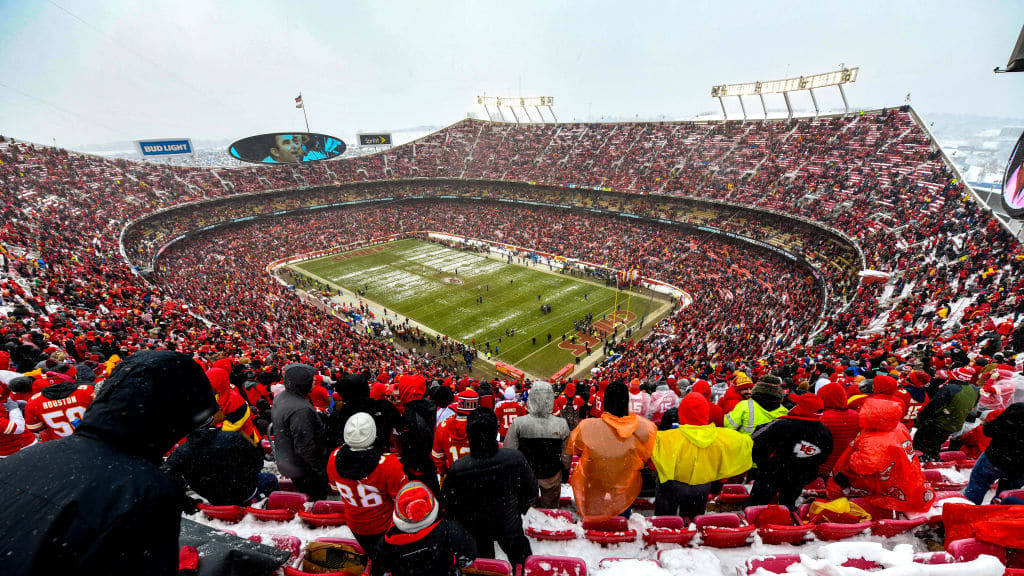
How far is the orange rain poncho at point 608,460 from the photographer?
3975 mm

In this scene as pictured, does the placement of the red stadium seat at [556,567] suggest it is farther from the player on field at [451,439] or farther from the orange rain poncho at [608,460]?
the player on field at [451,439]

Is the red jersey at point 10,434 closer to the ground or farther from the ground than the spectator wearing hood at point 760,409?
farther from the ground

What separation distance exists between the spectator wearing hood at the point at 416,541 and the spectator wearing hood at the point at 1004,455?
558 cm

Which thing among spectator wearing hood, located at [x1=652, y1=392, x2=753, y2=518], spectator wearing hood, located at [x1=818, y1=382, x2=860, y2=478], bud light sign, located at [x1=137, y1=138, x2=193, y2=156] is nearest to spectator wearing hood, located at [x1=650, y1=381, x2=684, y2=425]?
spectator wearing hood, located at [x1=818, y1=382, x2=860, y2=478]

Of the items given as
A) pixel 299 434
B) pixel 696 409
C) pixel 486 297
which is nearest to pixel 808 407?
pixel 696 409

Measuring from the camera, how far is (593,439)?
4016 millimetres

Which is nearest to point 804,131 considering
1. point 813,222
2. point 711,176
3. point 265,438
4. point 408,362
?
point 711,176

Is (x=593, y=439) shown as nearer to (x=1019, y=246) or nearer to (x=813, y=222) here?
(x=1019, y=246)

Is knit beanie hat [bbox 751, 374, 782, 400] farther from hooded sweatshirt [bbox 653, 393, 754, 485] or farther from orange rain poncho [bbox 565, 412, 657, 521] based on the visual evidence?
orange rain poncho [bbox 565, 412, 657, 521]

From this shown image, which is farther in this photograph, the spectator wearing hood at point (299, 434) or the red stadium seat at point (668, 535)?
the spectator wearing hood at point (299, 434)

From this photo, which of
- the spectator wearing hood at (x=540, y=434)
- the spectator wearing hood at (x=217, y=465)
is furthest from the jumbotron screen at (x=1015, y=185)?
the spectator wearing hood at (x=217, y=465)

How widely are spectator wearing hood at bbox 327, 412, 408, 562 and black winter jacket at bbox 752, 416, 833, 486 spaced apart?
3.56m

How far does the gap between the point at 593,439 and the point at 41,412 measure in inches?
256

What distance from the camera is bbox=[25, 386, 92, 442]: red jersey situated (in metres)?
5.14
